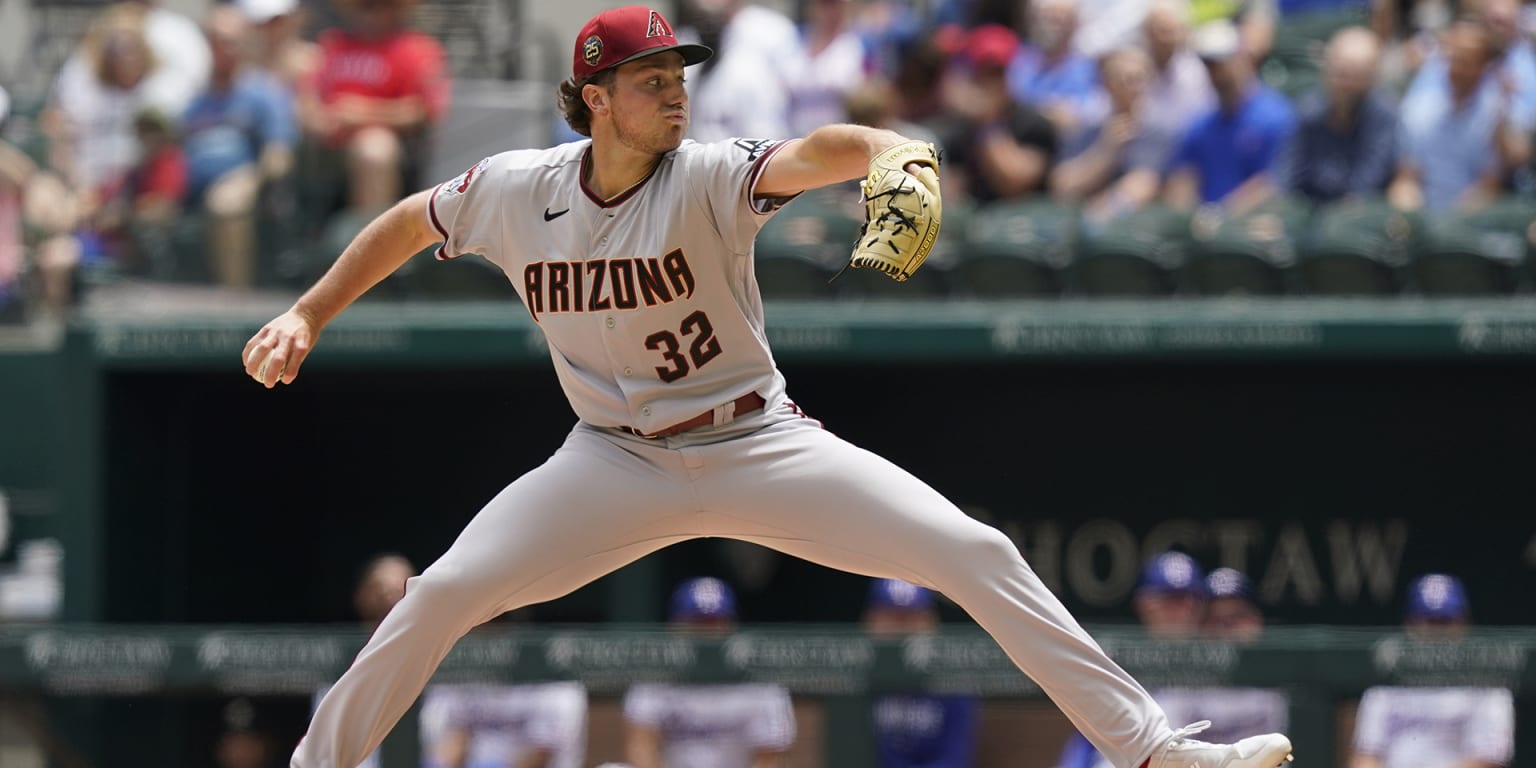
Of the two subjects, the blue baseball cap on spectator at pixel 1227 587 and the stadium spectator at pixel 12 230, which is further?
the stadium spectator at pixel 12 230

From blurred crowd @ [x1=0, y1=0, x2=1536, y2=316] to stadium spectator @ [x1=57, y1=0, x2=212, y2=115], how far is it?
0.05ft

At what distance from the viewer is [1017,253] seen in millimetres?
8156

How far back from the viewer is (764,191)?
4.16m

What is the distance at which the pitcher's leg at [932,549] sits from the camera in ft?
13.7

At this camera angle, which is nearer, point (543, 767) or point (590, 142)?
point (590, 142)

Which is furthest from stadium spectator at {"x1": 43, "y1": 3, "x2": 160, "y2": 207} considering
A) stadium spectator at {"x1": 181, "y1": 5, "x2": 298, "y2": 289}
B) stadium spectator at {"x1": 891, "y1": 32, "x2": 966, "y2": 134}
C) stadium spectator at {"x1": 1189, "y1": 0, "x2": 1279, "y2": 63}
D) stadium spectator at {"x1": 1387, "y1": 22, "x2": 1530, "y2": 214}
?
stadium spectator at {"x1": 1387, "y1": 22, "x2": 1530, "y2": 214}

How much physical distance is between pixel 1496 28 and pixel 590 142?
5192 mm

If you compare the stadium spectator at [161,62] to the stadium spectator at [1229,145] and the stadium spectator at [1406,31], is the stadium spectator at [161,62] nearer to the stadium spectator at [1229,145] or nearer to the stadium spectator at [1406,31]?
the stadium spectator at [1229,145]

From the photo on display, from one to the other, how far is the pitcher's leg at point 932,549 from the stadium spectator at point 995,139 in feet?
14.8

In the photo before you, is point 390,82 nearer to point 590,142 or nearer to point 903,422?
point 903,422

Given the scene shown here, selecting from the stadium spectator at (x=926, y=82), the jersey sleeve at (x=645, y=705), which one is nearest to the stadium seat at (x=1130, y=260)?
the stadium spectator at (x=926, y=82)

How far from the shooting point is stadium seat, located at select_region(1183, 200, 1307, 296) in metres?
8.02

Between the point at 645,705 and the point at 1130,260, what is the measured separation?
2.44 m

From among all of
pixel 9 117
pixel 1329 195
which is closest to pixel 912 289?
pixel 1329 195
